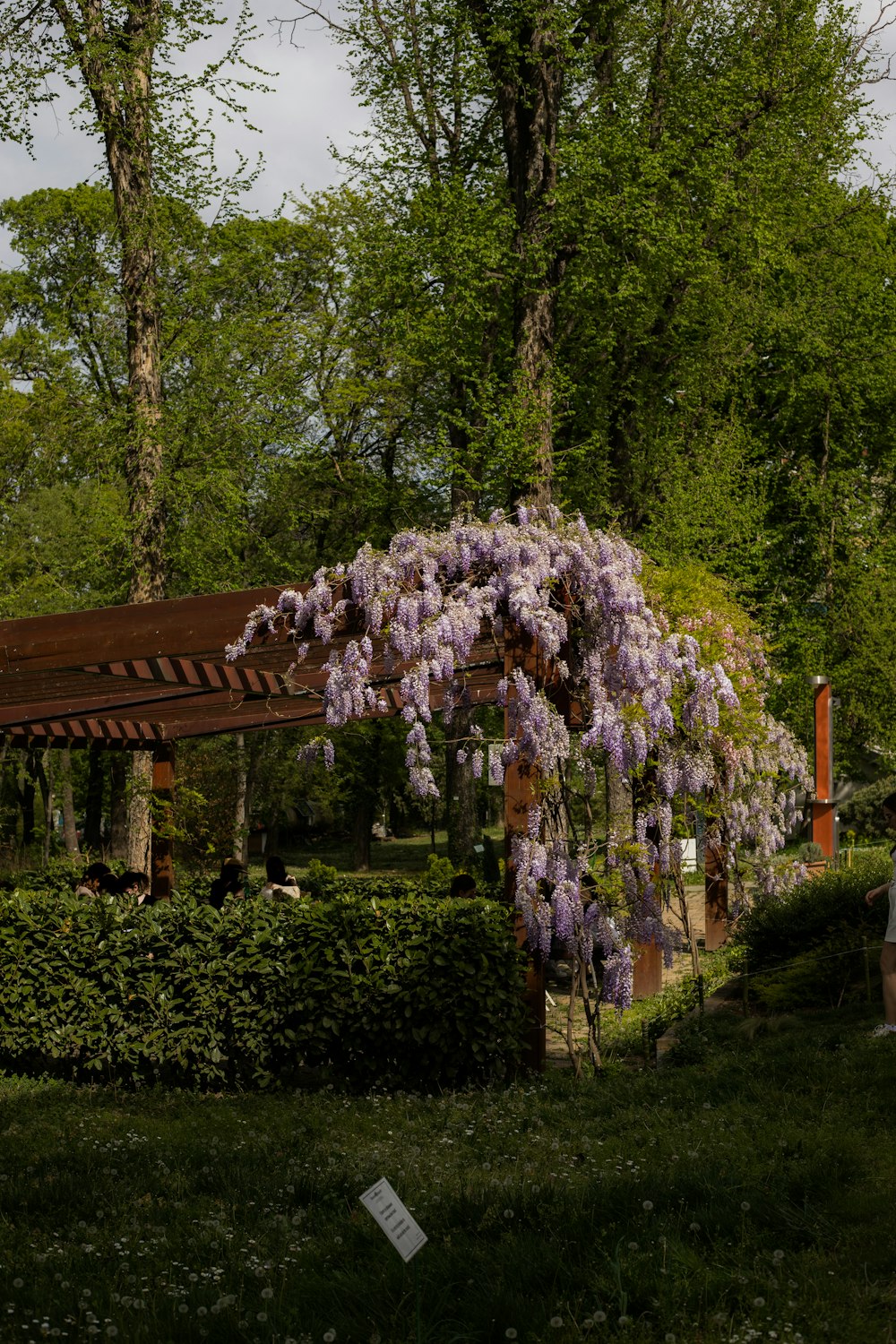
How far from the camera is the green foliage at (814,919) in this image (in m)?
10.5

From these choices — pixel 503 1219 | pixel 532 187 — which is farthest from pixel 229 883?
pixel 532 187

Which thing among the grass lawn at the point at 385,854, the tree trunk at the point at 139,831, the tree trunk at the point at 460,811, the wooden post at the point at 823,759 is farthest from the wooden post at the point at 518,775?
the grass lawn at the point at 385,854

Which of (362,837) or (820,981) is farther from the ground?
(820,981)

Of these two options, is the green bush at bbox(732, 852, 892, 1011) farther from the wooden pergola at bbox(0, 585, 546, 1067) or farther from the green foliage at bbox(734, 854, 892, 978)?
the wooden pergola at bbox(0, 585, 546, 1067)

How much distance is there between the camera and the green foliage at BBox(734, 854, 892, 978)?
415 inches

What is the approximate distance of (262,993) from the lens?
9977mm

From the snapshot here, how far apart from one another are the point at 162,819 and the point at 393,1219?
39.8 feet

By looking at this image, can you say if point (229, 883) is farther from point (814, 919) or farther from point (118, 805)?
point (118, 805)

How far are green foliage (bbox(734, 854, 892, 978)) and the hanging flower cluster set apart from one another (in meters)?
1.83

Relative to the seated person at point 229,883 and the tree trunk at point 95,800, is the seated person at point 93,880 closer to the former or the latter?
the seated person at point 229,883

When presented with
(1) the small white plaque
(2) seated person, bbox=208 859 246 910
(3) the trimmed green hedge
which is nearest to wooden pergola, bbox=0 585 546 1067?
(3) the trimmed green hedge

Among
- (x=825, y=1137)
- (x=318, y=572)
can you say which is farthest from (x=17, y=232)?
(x=825, y=1137)

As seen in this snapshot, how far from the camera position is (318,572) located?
9094 mm

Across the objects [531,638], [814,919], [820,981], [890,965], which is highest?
[531,638]
